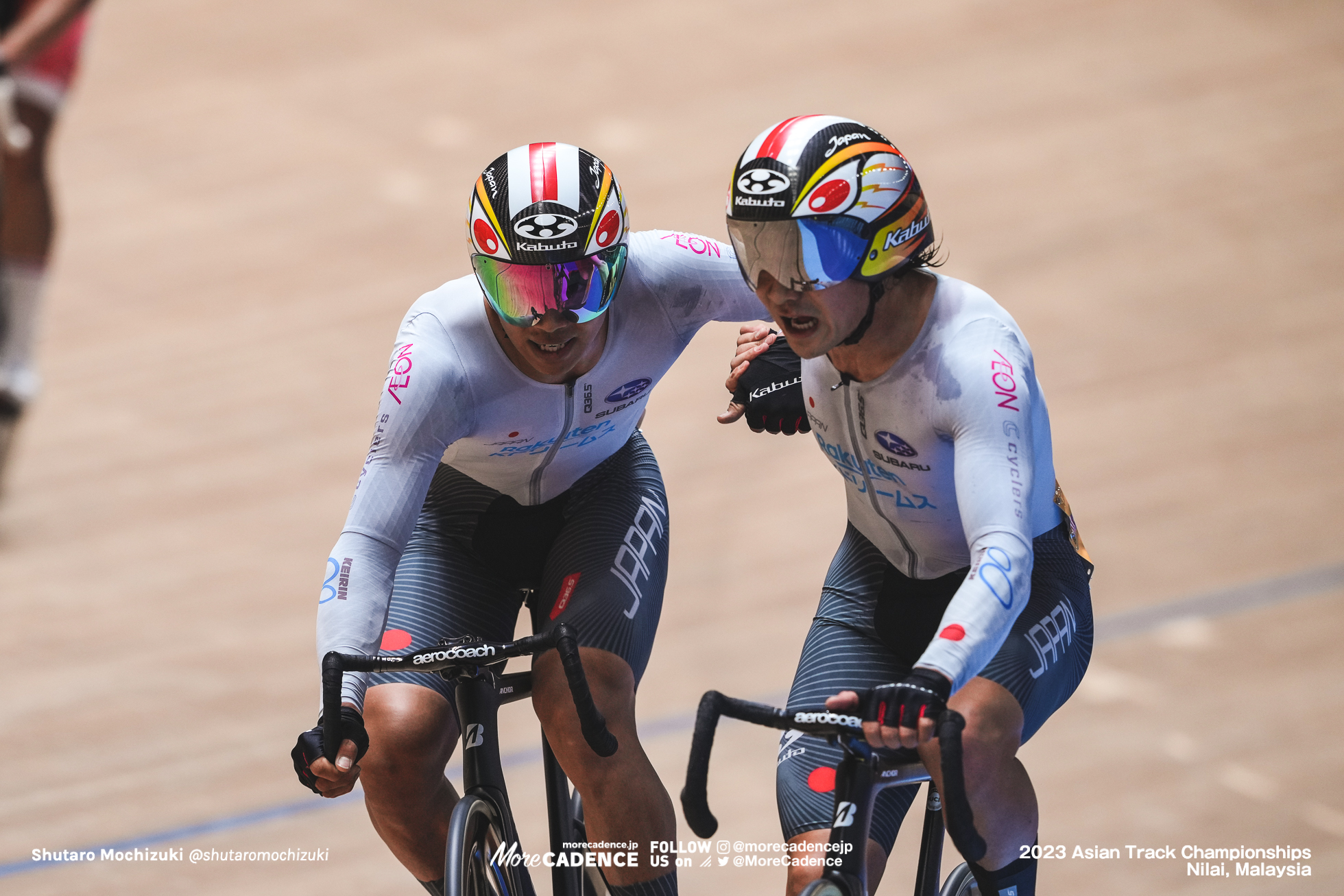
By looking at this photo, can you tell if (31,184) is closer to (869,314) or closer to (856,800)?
(869,314)

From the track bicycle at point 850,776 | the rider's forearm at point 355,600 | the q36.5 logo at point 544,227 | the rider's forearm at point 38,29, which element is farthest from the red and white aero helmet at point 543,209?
the rider's forearm at point 38,29

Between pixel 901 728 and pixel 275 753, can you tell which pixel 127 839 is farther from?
pixel 901 728

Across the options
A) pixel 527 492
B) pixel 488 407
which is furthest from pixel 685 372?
pixel 488 407

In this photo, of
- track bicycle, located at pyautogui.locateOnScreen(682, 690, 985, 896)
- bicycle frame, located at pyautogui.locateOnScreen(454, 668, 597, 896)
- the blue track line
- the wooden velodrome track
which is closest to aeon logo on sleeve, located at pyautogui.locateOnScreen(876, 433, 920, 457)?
track bicycle, located at pyautogui.locateOnScreen(682, 690, 985, 896)

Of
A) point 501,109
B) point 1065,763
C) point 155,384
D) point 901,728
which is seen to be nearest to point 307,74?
point 501,109

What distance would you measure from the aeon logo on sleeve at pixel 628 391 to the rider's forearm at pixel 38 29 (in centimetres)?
350

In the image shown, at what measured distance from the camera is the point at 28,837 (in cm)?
463

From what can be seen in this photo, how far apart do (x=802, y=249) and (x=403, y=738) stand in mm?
1140

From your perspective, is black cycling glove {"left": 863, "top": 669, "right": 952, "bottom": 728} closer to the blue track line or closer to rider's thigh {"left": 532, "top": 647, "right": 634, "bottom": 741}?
rider's thigh {"left": 532, "top": 647, "right": 634, "bottom": 741}

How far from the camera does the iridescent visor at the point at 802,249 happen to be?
9.21 ft

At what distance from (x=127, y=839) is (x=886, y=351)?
8.83 feet

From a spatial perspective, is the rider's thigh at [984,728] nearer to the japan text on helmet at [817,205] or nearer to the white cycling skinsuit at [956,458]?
the white cycling skinsuit at [956,458]

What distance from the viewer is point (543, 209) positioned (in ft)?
10.1

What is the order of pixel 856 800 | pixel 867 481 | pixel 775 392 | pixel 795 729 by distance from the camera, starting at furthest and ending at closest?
pixel 775 392 → pixel 867 481 → pixel 856 800 → pixel 795 729
